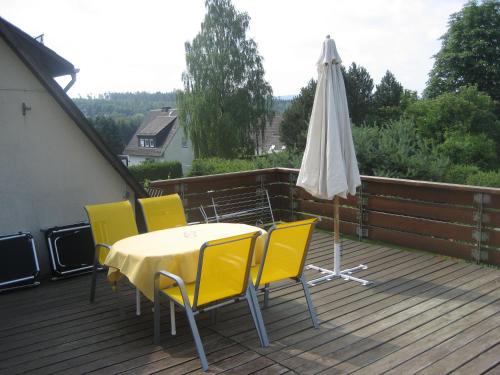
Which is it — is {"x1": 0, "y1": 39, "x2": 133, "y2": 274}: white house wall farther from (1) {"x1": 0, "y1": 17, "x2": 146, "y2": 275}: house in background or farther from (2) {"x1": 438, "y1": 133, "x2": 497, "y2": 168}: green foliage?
(2) {"x1": 438, "y1": 133, "x2": 497, "y2": 168}: green foliage

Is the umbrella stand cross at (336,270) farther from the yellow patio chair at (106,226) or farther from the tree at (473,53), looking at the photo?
the tree at (473,53)

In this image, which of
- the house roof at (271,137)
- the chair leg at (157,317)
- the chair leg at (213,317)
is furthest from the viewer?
the house roof at (271,137)

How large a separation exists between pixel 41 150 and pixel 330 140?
334cm

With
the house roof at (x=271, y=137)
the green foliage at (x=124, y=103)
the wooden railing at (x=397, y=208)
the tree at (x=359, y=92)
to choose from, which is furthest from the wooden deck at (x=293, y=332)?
the green foliage at (x=124, y=103)

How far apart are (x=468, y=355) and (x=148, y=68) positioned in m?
32.1

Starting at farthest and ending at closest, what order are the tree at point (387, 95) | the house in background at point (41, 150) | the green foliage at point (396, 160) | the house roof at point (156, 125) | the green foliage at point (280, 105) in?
1. the house roof at point (156, 125)
2. the green foliage at point (280, 105)
3. the tree at point (387, 95)
4. the green foliage at point (396, 160)
5. the house in background at point (41, 150)

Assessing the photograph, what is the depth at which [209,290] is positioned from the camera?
3393mm

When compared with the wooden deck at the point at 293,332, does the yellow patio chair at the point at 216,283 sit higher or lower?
higher

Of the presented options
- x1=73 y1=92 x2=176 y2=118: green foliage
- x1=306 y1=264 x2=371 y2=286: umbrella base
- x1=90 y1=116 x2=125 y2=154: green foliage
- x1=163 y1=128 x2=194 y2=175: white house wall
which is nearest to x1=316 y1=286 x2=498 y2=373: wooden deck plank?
x1=306 y1=264 x2=371 y2=286: umbrella base

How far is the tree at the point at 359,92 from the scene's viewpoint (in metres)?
27.3

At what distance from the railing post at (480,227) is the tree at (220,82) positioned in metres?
22.0

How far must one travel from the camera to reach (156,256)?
143 inches

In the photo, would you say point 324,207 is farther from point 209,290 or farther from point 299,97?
point 299,97

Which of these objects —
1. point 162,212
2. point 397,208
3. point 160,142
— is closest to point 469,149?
point 397,208
